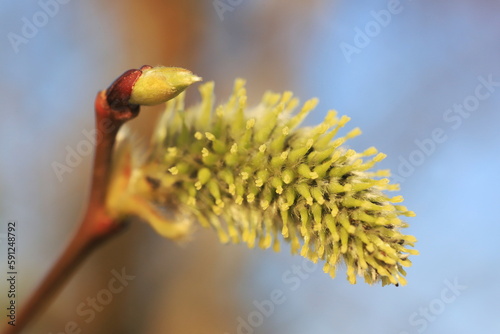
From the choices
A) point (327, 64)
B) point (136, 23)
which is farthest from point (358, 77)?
point (136, 23)

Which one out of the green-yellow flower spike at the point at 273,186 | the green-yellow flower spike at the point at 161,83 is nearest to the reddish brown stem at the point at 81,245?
the green-yellow flower spike at the point at 273,186

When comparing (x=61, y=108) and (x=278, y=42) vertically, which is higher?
(x=278, y=42)

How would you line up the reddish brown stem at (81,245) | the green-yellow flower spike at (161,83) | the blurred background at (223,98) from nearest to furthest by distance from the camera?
the green-yellow flower spike at (161,83) < the reddish brown stem at (81,245) < the blurred background at (223,98)

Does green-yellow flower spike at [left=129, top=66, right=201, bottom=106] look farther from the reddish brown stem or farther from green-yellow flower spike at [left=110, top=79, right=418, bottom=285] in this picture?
the reddish brown stem

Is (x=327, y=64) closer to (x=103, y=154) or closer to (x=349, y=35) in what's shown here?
(x=349, y=35)

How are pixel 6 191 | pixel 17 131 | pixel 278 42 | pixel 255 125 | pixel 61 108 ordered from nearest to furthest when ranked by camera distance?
pixel 255 125 → pixel 6 191 → pixel 17 131 → pixel 61 108 → pixel 278 42

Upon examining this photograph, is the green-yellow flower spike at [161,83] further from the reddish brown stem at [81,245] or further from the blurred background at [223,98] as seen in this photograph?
Result: the blurred background at [223,98]

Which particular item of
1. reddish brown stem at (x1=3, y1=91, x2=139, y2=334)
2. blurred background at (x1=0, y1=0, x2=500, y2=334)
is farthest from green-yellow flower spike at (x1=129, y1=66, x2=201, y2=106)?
blurred background at (x1=0, y1=0, x2=500, y2=334)
